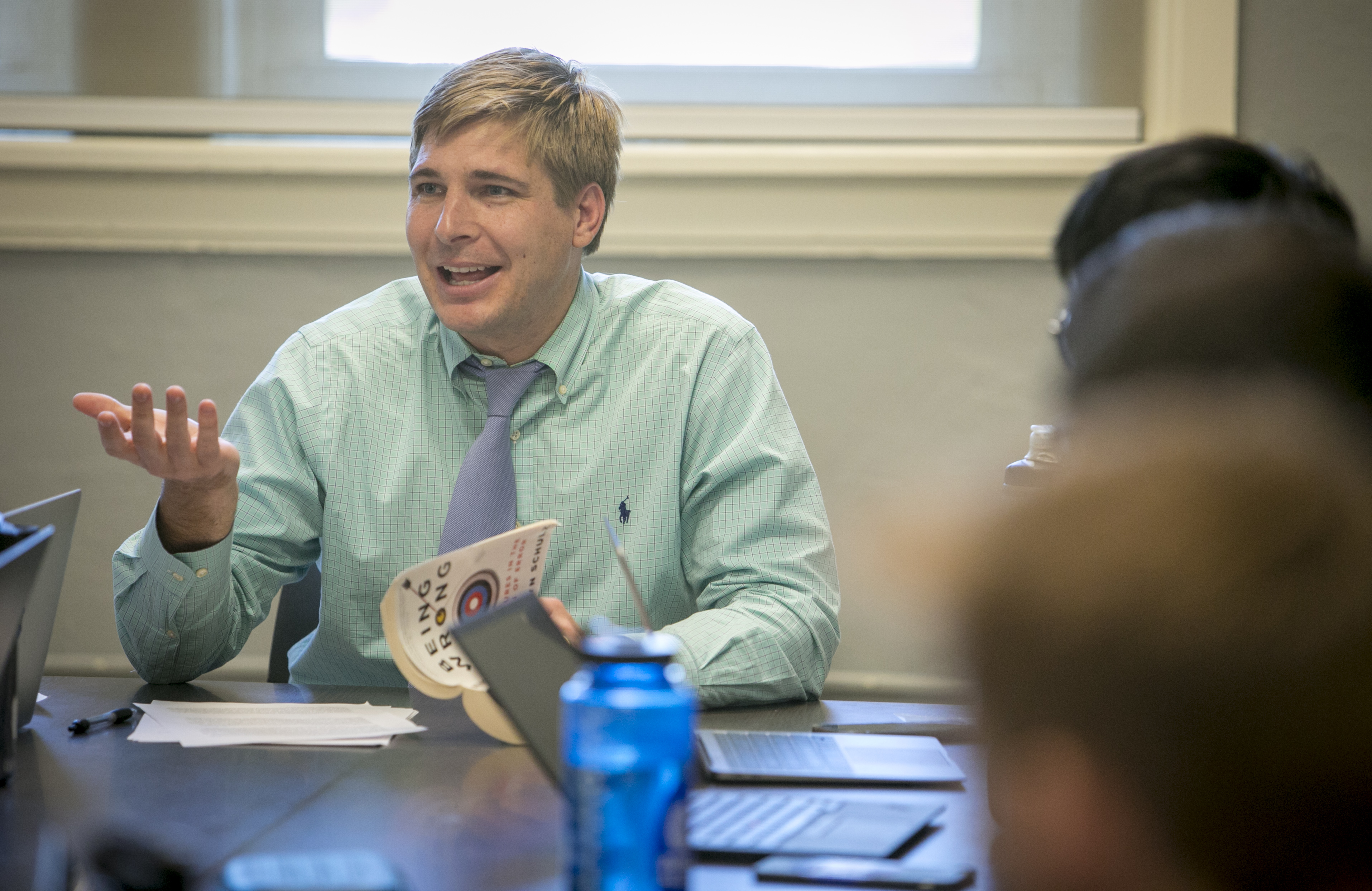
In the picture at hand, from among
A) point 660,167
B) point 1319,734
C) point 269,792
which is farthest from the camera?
point 660,167

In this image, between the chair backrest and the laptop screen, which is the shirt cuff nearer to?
the chair backrest

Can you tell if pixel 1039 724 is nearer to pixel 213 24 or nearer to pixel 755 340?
pixel 755 340

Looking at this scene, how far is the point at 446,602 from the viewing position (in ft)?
3.68

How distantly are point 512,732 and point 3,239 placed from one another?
188 centimetres

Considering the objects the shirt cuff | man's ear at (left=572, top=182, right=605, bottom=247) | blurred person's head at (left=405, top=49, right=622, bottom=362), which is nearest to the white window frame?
man's ear at (left=572, top=182, right=605, bottom=247)

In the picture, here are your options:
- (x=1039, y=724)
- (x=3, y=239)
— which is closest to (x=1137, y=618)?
(x=1039, y=724)

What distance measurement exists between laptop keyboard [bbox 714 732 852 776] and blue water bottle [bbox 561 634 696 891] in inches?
13.8

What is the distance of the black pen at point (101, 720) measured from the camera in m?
1.14

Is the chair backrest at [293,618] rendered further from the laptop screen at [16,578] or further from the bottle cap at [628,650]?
the bottle cap at [628,650]

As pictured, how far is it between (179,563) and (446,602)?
0.46 meters

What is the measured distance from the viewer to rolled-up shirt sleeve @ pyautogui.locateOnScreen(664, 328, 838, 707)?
1.34 m

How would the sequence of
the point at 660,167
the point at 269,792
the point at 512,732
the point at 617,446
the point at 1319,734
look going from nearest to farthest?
the point at 1319,734, the point at 269,792, the point at 512,732, the point at 617,446, the point at 660,167

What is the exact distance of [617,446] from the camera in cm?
168

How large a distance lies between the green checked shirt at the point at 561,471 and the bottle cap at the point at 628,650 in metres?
0.79
